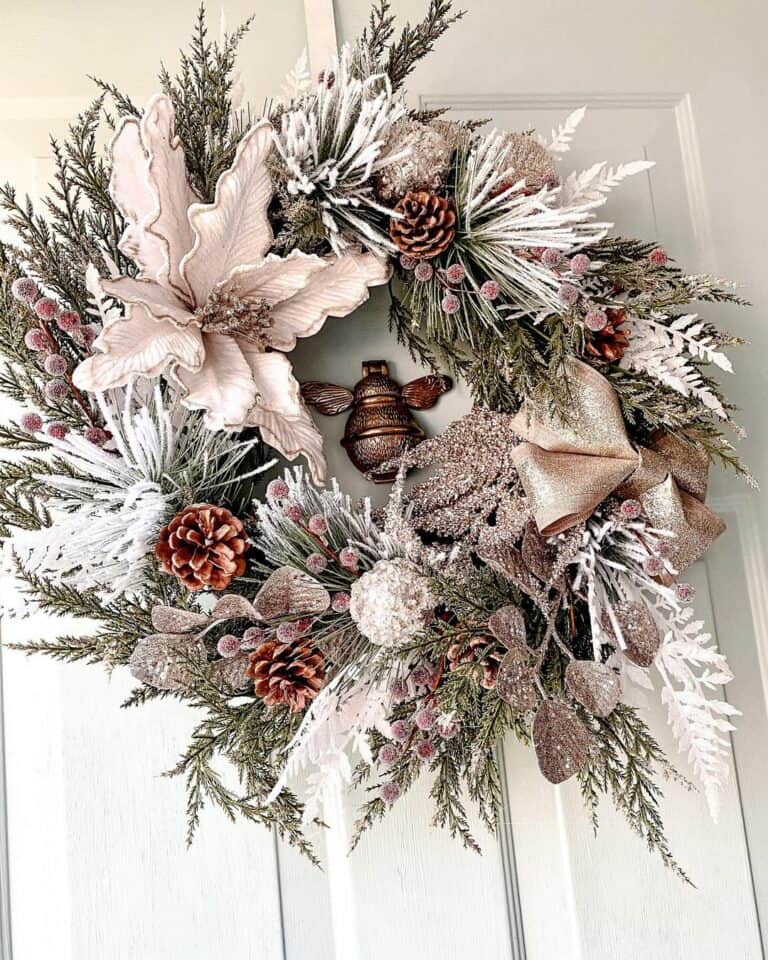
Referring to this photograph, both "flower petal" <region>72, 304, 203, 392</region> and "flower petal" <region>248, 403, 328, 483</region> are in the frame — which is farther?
"flower petal" <region>248, 403, 328, 483</region>

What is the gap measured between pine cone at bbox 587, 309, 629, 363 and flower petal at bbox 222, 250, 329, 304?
10.9 inches

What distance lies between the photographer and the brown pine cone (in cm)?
87

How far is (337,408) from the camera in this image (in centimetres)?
103

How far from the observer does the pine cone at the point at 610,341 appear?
938mm

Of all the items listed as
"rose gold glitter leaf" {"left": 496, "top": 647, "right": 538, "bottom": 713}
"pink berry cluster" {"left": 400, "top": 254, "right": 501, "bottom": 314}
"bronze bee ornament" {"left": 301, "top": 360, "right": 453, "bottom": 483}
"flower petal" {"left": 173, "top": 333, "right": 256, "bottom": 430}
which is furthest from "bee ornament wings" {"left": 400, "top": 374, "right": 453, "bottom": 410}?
"rose gold glitter leaf" {"left": 496, "top": 647, "right": 538, "bottom": 713}

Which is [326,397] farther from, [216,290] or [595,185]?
[595,185]

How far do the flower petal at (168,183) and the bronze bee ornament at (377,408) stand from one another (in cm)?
21

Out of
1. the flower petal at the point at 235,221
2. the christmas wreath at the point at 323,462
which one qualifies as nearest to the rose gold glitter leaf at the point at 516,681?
the christmas wreath at the point at 323,462

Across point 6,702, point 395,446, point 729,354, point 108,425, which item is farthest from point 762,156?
point 6,702

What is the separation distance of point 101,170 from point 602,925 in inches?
37.7

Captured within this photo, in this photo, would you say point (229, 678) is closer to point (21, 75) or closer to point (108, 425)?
point (108, 425)

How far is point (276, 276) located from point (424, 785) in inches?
22.3

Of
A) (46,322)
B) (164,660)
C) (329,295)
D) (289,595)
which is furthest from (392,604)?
(46,322)

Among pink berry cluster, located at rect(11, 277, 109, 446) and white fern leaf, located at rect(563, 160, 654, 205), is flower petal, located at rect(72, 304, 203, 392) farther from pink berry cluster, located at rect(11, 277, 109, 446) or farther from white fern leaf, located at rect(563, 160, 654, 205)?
white fern leaf, located at rect(563, 160, 654, 205)
